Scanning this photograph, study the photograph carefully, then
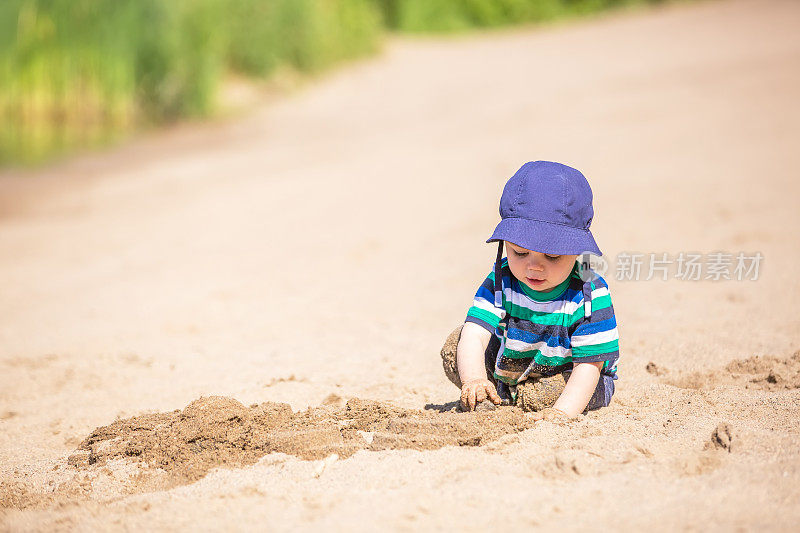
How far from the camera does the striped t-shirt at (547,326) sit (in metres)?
2.38

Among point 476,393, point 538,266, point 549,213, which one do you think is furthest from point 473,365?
point 549,213

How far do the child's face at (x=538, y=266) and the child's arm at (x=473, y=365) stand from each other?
0.24 metres

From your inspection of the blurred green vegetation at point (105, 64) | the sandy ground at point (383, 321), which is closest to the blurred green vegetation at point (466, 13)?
the blurred green vegetation at point (105, 64)

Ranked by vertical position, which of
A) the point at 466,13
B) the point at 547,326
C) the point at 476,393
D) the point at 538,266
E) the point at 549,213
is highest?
the point at 466,13

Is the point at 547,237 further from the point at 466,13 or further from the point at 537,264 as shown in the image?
the point at 466,13

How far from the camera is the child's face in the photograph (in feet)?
7.59

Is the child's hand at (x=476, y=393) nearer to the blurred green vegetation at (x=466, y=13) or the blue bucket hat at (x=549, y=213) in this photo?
the blue bucket hat at (x=549, y=213)

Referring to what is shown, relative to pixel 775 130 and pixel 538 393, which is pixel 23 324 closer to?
pixel 538 393

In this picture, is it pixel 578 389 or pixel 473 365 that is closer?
pixel 578 389

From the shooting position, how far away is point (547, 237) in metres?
2.25

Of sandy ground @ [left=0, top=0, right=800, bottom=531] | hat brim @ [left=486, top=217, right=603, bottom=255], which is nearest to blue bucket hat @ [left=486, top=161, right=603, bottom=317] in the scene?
hat brim @ [left=486, top=217, right=603, bottom=255]

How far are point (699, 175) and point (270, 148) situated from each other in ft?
14.4

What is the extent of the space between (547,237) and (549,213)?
68mm

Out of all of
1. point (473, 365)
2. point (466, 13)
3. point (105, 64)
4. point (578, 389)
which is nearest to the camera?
point (578, 389)
